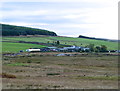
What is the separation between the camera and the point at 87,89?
24.3m

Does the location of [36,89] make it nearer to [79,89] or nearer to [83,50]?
[79,89]

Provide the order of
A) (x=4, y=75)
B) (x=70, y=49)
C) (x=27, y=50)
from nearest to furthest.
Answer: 1. (x=4, y=75)
2. (x=27, y=50)
3. (x=70, y=49)

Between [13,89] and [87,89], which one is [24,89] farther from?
[87,89]

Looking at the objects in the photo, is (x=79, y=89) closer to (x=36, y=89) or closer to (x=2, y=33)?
(x=36, y=89)

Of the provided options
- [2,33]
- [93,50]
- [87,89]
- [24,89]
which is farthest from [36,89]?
[2,33]

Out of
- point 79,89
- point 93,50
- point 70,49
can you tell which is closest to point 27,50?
point 70,49

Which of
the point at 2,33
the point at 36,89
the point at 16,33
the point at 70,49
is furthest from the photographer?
the point at 16,33

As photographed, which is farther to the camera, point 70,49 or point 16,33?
point 16,33

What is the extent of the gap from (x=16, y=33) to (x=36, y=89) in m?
161

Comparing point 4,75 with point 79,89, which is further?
point 4,75

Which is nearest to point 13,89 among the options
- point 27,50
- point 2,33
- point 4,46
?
point 27,50

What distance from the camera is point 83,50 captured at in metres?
125

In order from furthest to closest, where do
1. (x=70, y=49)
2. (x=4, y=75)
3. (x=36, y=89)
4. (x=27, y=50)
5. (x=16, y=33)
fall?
(x=16, y=33) < (x=70, y=49) < (x=27, y=50) < (x=4, y=75) < (x=36, y=89)

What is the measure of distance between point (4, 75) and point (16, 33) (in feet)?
489
